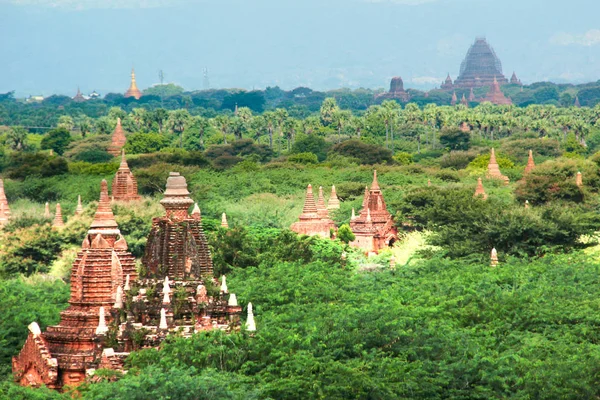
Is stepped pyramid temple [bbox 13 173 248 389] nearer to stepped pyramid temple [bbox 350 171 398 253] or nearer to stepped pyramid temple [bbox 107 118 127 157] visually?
stepped pyramid temple [bbox 350 171 398 253]

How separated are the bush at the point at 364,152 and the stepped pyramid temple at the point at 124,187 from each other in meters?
50.7

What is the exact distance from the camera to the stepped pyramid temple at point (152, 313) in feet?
97.1

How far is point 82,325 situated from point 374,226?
96.3 feet

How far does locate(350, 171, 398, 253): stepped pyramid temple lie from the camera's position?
59.8 m

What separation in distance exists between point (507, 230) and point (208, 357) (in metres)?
25.2

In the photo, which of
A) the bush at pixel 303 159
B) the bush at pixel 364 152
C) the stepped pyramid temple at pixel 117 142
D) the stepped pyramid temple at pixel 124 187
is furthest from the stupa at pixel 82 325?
the stepped pyramid temple at pixel 117 142

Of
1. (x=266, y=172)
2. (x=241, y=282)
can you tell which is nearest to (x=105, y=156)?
(x=266, y=172)

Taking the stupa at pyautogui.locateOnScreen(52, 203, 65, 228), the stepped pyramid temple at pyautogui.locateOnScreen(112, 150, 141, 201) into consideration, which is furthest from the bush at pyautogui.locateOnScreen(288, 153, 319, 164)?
the stupa at pyautogui.locateOnScreen(52, 203, 65, 228)

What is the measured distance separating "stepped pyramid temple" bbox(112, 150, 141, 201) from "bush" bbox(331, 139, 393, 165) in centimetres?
5066

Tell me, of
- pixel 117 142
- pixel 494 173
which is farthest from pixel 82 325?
pixel 117 142

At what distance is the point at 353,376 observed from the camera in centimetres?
2928

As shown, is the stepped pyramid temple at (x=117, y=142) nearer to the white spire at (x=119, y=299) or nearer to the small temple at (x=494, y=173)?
the small temple at (x=494, y=173)

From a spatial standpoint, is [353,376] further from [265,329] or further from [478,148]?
[478,148]

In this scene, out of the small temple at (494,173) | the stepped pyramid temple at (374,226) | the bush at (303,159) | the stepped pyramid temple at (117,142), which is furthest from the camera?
the stepped pyramid temple at (117,142)
